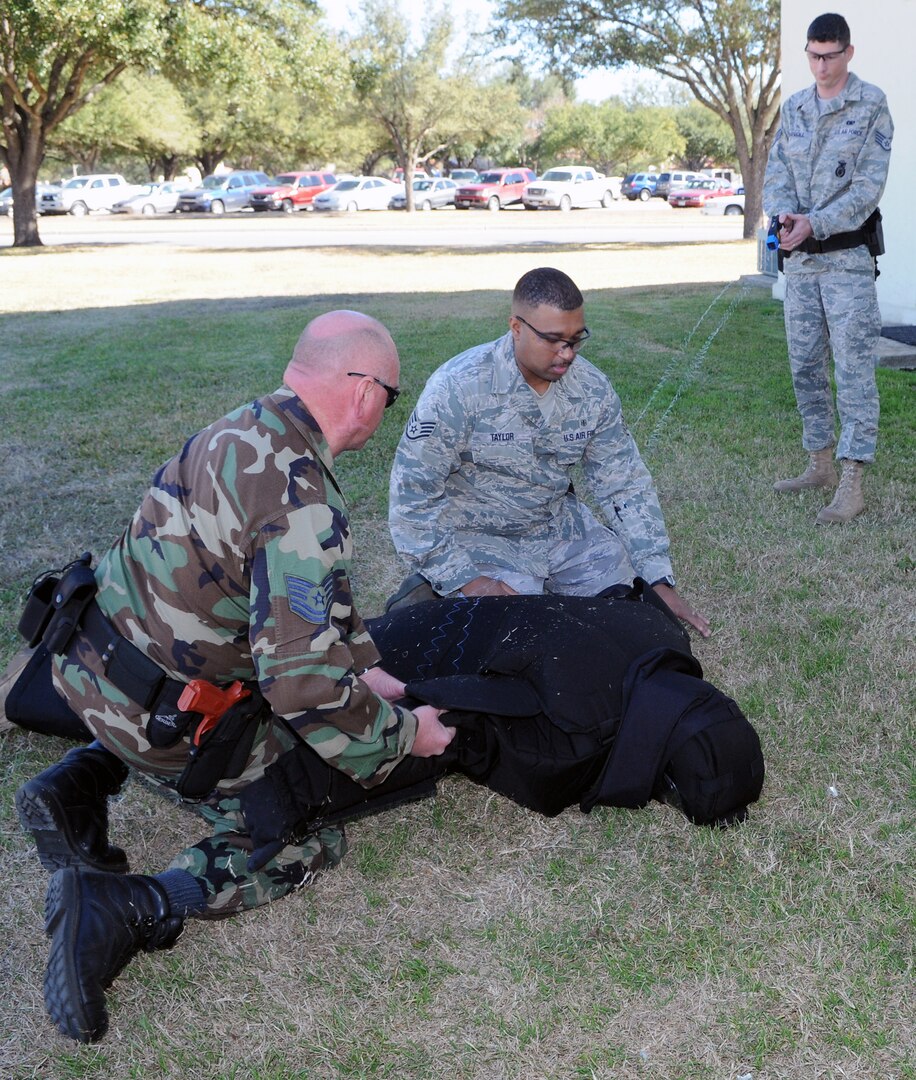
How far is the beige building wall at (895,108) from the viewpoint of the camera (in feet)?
31.7

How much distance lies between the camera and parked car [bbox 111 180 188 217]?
4116 centimetres

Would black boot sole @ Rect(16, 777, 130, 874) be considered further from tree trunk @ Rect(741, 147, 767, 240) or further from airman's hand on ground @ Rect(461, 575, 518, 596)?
tree trunk @ Rect(741, 147, 767, 240)

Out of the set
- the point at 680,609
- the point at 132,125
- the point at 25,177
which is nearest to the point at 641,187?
the point at 132,125

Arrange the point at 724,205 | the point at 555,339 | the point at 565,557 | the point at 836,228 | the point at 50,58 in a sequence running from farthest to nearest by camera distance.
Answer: the point at 724,205 → the point at 50,58 → the point at 836,228 → the point at 565,557 → the point at 555,339

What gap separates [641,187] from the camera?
4675 centimetres

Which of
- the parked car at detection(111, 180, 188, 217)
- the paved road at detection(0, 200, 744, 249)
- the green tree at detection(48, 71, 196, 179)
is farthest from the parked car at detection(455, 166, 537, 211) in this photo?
the green tree at detection(48, 71, 196, 179)

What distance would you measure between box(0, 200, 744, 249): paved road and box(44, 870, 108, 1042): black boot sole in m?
21.2

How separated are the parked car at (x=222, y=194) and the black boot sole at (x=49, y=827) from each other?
41568 millimetres

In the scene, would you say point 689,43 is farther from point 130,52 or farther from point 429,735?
point 429,735

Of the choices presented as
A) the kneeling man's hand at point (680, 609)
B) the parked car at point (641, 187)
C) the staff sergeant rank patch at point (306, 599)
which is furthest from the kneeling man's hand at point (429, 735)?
the parked car at point (641, 187)

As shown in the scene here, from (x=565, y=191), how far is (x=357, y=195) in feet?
25.9

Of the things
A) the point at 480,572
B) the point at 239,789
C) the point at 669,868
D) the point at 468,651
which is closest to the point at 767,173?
the point at 480,572

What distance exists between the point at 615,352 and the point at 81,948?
8324mm

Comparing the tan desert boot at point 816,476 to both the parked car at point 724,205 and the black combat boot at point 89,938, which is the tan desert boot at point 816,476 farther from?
the parked car at point 724,205
